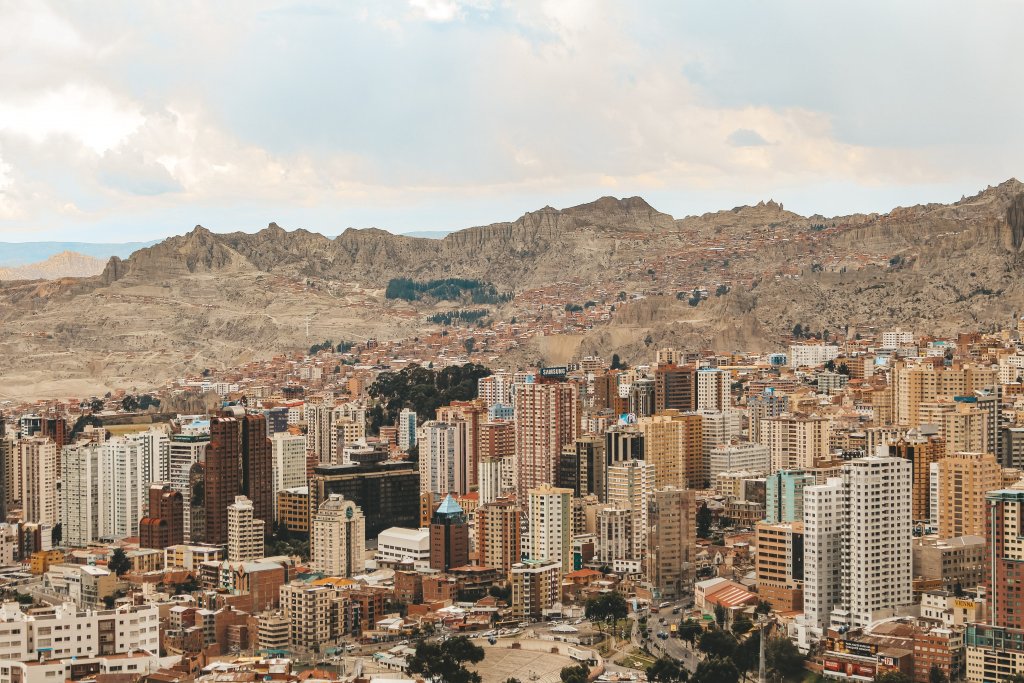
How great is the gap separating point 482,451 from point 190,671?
16329mm

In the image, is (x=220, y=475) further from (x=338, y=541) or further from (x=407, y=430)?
(x=407, y=430)

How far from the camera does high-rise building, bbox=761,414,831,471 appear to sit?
3459 centimetres

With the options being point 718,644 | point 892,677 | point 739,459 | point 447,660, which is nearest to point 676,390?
point 739,459

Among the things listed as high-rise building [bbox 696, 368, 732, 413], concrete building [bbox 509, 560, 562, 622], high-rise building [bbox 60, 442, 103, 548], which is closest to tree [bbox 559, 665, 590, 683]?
concrete building [bbox 509, 560, 562, 622]

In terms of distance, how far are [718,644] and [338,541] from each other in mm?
8395

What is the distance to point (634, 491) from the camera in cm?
2944

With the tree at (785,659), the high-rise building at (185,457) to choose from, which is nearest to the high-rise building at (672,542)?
the tree at (785,659)

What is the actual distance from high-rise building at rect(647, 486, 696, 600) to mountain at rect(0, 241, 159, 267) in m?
76.9

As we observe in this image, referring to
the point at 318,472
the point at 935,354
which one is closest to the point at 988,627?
the point at 318,472

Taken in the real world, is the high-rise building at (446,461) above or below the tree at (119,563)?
above

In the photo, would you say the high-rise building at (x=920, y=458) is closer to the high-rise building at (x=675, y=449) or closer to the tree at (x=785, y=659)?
the high-rise building at (x=675, y=449)

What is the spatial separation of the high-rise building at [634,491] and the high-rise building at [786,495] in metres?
2.01

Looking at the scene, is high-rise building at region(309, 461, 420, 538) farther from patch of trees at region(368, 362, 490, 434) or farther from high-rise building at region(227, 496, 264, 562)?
patch of trees at region(368, 362, 490, 434)

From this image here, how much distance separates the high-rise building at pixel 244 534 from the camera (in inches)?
1168
